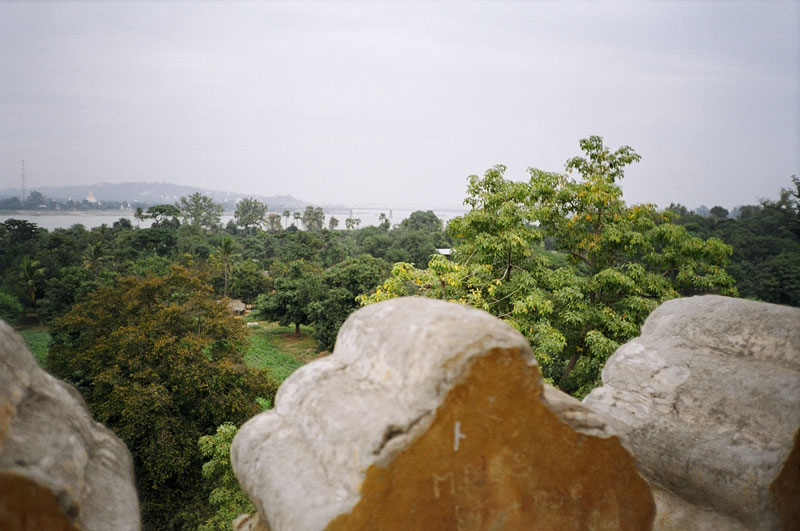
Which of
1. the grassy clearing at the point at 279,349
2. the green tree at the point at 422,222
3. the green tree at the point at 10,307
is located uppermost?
the green tree at the point at 422,222

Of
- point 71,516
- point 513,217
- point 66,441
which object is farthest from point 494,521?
point 513,217

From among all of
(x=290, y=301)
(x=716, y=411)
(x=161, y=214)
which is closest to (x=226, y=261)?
(x=290, y=301)

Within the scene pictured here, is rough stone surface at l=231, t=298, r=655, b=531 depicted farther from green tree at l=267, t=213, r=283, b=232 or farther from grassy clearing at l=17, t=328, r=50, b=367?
green tree at l=267, t=213, r=283, b=232

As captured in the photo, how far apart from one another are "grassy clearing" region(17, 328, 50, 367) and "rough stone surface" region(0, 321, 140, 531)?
2802 centimetres

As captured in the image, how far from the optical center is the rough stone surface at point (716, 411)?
2715 millimetres

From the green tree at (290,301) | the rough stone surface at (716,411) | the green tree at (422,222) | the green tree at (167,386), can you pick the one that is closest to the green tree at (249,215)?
the green tree at (422,222)

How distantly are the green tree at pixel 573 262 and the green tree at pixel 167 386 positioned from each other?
20.1ft

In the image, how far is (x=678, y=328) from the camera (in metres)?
3.66

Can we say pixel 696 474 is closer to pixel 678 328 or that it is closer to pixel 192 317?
pixel 678 328

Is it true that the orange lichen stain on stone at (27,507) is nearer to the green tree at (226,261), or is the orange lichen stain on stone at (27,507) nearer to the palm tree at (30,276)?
the green tree at (226,261)

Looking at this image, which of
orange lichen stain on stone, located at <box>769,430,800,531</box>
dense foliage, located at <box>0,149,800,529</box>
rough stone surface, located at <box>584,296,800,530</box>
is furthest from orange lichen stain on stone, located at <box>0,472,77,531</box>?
dense foliage, located at <box>0,149,800,529</box>

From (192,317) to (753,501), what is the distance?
1392 centimetres

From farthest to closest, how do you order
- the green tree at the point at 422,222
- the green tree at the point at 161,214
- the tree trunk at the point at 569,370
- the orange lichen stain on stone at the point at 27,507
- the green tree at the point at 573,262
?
the green tree at the point at 422,222 < the green tree at the point at 161,214 < the tree trunk at the point at 569,370 < the green tree at the point at 573,262 < the orange lichen stain on stone at the point at 27,507

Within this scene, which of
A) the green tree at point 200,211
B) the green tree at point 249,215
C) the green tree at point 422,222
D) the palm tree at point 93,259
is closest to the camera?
the palm tree at point 93,259
